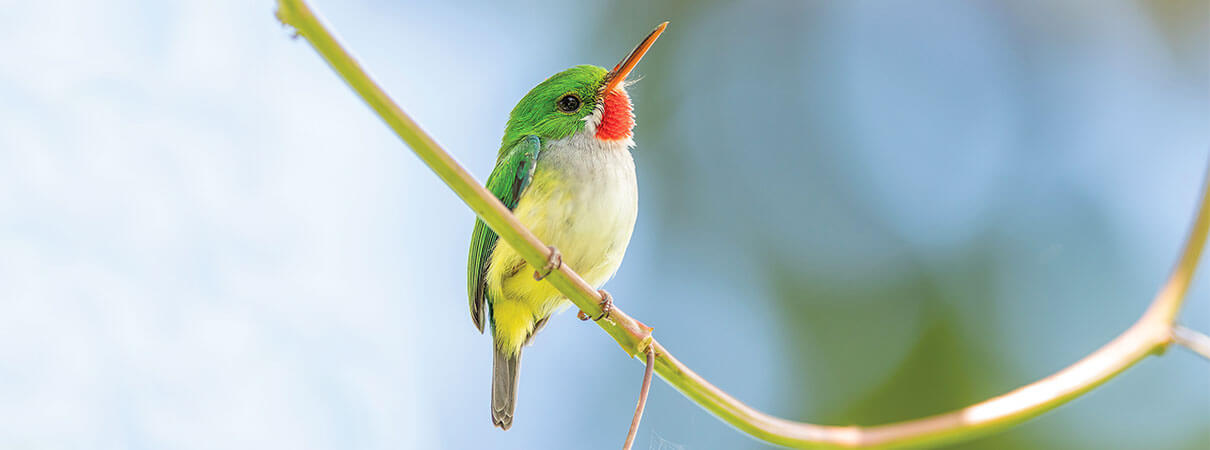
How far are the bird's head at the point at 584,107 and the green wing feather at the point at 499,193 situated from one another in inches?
2.8

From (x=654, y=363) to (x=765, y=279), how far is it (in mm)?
3920

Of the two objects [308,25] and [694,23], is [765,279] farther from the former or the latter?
[308,25]

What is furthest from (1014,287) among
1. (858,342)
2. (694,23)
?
(694,23)

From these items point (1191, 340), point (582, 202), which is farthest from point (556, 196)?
point (1191, 340)

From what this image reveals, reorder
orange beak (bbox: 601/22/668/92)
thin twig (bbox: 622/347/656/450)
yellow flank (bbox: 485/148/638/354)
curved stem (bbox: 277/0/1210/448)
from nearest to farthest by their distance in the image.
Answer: curved stem (bbox: 277/0/1210/448) < thin twig (bbox: 622/347/656/450) < orange beak (bbox: 601/22/668/92) < yellow flank (bbox: 485/148/638/354)

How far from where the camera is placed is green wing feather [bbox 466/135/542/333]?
237 centimetres

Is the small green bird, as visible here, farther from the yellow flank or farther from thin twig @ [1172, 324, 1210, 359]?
thin twig @ [1172, 324, 1210, 359]

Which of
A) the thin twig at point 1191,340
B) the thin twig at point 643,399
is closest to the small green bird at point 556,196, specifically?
the thin twig at point 643,399

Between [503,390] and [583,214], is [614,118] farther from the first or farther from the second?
[503,390]

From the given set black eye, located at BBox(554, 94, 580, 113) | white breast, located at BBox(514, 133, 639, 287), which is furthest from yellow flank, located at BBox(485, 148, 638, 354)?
black eye, located at BBox(554, 94, 580, 113)

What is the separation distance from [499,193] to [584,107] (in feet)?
1.04

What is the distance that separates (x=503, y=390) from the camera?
8.27 feet

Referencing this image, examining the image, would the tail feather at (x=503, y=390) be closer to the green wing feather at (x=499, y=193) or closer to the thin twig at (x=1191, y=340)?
the green wing feather at (x=499, y=193)

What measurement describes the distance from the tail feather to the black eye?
2.33ft
